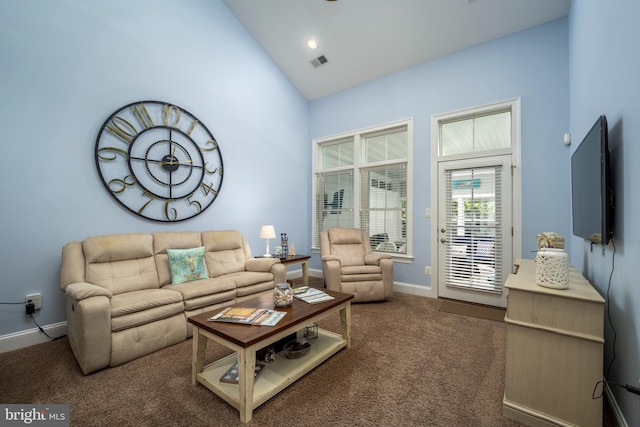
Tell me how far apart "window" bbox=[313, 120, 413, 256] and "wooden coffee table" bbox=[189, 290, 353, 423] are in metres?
2.22

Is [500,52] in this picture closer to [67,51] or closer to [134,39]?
[134,39]

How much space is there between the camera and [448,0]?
314 cm

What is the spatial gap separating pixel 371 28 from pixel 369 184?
2173mm

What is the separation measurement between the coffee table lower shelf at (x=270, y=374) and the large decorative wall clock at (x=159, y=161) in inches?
82.7

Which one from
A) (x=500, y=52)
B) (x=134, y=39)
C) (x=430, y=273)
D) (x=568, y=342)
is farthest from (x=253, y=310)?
(x=500, y=52)

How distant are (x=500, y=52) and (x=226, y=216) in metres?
4.16

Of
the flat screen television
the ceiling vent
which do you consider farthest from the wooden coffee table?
the ceiling vent

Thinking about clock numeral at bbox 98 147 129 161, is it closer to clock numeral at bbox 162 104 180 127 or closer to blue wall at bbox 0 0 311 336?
blue wall at bbox 0 0 311 336

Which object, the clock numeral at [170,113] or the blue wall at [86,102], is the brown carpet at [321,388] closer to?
the blue wall at [86,102]

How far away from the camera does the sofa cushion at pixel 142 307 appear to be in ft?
6.79

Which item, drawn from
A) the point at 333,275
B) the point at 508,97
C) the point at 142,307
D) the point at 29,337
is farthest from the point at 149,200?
the point at 508,97

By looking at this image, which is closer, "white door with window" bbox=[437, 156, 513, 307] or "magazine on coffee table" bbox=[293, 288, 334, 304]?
"magazine on coffee table" bbox=[293, 288, 334, 304]

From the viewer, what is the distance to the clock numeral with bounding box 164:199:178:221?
330 cm

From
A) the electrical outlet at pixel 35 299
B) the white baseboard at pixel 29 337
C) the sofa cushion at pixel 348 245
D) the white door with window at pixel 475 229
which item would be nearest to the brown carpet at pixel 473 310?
the white door with window at pixel 475 229
